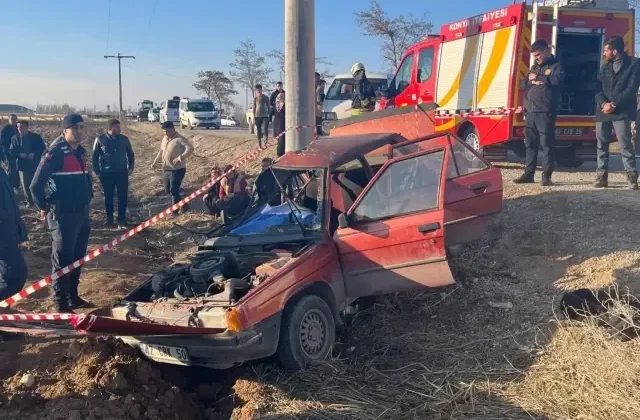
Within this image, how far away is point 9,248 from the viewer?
5.41 metres

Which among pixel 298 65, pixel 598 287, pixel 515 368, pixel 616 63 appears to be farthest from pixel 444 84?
pixel 515 368

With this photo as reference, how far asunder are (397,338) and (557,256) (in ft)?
6.49

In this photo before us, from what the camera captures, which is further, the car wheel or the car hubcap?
the car hubcap

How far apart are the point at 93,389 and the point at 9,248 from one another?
6.38 feet

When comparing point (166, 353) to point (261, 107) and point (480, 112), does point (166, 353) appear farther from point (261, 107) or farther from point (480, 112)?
point (261, 107)

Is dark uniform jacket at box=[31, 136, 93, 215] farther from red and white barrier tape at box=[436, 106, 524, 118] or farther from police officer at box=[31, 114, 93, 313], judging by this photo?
red and white barrier tape at box=[436, 106, 524, 118]

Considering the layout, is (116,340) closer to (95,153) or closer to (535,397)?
(535,397)

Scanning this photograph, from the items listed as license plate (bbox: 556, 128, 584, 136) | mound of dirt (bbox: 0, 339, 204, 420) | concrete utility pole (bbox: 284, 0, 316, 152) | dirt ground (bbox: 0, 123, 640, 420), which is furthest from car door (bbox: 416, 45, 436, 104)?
mound of dirt (bbox: 0, 339, 204, 420)

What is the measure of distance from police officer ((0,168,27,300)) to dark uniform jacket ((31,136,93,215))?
1.69ft

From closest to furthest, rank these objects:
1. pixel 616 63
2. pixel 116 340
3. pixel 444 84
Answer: pixel 116 340 < pixel 616 63 < pixel 444 84

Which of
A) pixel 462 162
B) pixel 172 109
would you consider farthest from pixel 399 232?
pixel 172 109

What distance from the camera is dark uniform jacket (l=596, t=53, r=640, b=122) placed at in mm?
7016

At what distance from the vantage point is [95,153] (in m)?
10.1

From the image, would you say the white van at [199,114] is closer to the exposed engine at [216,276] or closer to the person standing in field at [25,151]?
the person standing in field at [25,151]
